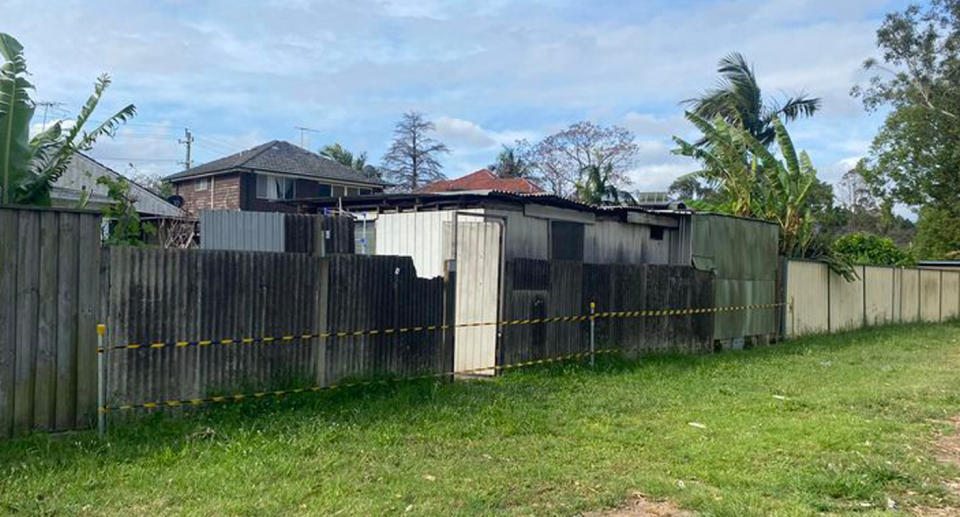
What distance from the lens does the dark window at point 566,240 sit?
1363 cm

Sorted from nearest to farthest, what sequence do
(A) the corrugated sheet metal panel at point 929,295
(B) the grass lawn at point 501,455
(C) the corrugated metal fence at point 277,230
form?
1. (B) the grass lawn at point 501,455
2. (C) the corrugated metal fence at point 277,230
3. (A) the corrugated sheet metal panel at point 929,295

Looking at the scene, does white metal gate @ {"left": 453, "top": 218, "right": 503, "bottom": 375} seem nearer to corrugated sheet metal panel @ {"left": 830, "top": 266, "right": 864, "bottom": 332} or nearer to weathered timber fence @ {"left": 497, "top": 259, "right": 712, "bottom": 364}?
weathered timber fence @ {"left": 497, "top": 259, "right": 712, "bottom": 364}

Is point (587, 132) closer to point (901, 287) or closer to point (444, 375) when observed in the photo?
point (901, 287)

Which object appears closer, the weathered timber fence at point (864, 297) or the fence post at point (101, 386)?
the fence post at point (101, 386)

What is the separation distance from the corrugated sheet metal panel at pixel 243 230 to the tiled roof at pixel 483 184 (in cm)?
3039

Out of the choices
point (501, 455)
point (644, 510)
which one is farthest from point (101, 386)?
point (644, 510)

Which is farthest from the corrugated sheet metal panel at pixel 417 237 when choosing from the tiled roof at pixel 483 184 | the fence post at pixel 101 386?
the tiled roof at pixel 483 184

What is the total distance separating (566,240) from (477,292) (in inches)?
124

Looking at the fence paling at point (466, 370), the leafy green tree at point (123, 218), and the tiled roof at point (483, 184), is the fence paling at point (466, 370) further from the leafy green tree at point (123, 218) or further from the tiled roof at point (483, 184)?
the tiled roof at point (483, 184)

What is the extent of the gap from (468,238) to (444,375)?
87.9 inches

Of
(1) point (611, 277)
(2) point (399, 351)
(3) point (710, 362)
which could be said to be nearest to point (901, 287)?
(3) point (710, 362)

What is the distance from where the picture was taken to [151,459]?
620 cm

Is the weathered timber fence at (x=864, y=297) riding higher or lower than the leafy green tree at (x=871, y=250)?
lower

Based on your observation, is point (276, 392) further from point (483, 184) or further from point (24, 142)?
point (483, 184)
